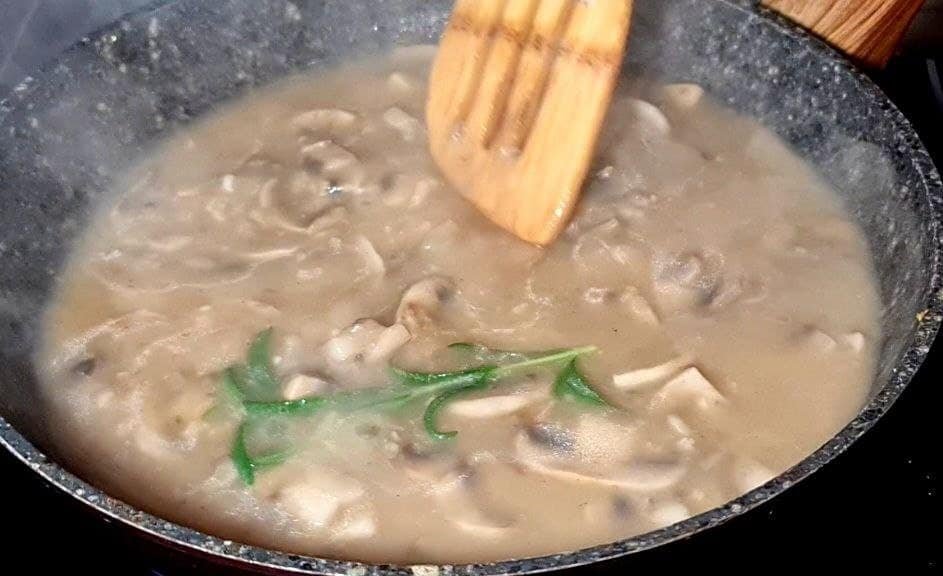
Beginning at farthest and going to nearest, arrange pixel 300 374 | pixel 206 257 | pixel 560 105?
1. pixel 206 257
2. pixel 560 105
3. pixel 300 374

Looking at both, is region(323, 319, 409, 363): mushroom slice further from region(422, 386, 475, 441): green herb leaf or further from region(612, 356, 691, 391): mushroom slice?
region(612, 356, 691, 391): mushroom slice

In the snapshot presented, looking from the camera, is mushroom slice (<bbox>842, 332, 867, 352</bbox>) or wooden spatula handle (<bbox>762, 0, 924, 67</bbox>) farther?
wooden spatula handle (<bbox>762, 0, 924, 67</bbox>)

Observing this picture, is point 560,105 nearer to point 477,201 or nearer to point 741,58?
point 477,201

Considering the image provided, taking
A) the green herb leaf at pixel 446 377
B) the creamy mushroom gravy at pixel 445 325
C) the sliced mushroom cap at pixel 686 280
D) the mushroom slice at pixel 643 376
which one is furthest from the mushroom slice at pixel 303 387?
the sliced mushroom cap at pixel 686 280

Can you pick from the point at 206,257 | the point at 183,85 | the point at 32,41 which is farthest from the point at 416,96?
the point at 32,41

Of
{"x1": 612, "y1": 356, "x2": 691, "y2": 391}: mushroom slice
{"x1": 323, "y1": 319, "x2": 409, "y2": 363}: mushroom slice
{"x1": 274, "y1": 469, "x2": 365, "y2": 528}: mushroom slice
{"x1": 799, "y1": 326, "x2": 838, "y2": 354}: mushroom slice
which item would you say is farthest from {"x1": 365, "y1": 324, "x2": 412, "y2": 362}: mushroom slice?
{"x1": 799, "y1": 326, "x2": 838, "y2": 354}: mushroom slice

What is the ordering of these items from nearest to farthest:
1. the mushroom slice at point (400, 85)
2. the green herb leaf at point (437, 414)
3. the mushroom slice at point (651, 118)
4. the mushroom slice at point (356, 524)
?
the mushroom slice at point (356, 524)
the green herb leaf at point (437, 414)
the mushroom slice at point (651, 118)
the mushroom slice at point (400, 85)

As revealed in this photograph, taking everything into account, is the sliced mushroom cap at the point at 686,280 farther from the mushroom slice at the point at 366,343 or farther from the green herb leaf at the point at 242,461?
the green herb leaf at the point at 242,461
